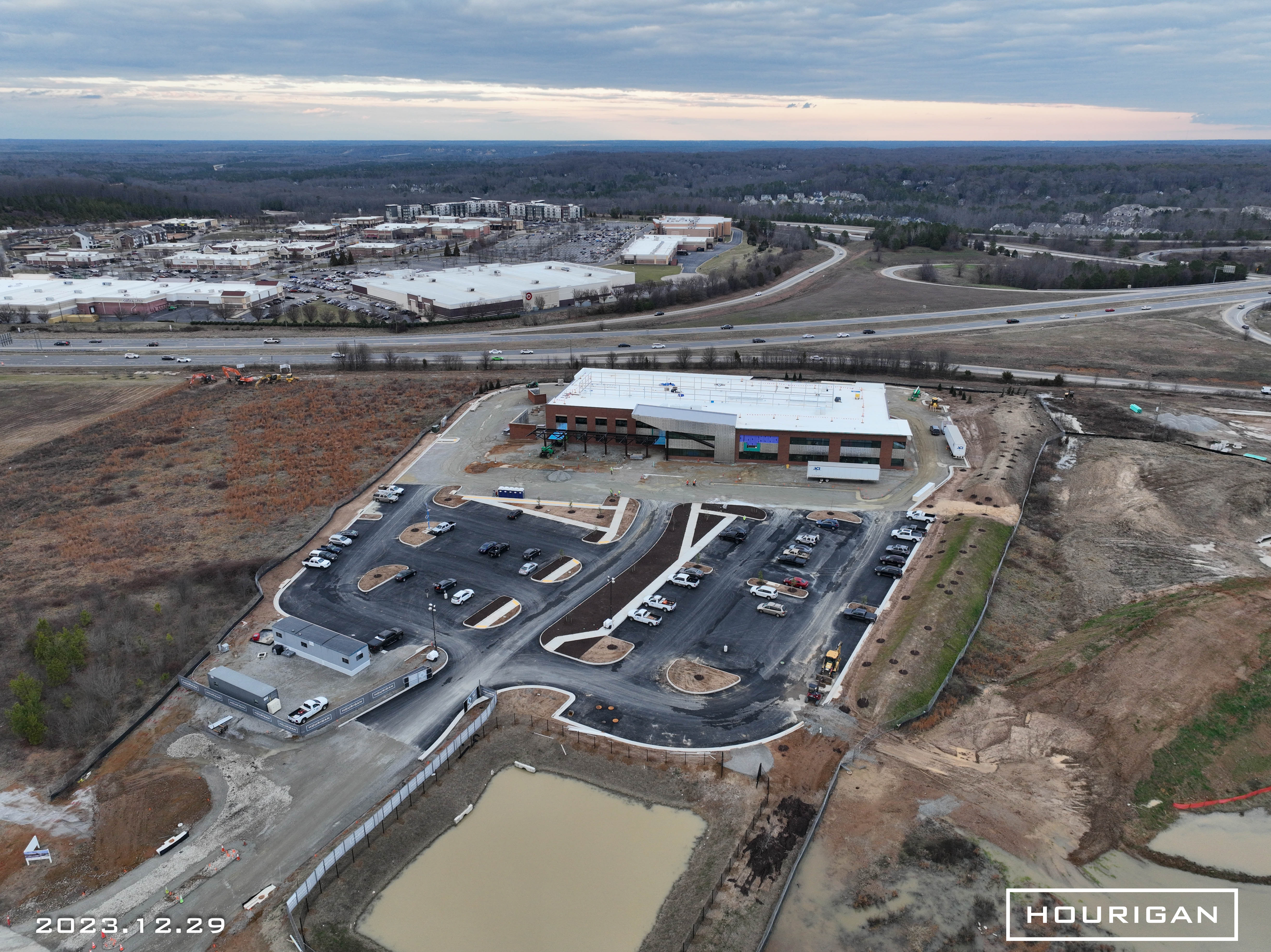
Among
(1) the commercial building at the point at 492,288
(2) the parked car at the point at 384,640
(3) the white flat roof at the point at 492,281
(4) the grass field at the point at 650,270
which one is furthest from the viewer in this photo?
(4) the grass field at the point at 650,270

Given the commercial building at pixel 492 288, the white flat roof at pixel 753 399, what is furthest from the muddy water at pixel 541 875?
the commercial building at pixel 492 288

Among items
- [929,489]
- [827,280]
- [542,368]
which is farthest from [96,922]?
[827,280]

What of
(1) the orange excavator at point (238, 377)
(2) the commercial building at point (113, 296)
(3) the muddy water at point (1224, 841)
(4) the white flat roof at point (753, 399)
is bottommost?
(3) the muddy water at point (1224, 841)

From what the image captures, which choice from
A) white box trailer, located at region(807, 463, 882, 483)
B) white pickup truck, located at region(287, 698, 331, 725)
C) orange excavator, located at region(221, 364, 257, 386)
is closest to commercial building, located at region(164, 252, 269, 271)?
orange excavator, located at region(221, 364, 257, 386)

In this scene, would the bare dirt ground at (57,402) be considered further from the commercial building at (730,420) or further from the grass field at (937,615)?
the grass field at (937,615)

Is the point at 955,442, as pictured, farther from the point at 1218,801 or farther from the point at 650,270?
the point at 650,270

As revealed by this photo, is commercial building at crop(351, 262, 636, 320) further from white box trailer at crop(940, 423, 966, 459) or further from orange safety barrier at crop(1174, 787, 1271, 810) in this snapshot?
orange safety barrier at crop(1174, 787, 1271, 810)

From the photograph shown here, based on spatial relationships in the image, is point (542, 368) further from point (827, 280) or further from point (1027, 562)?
point (827, 280)
